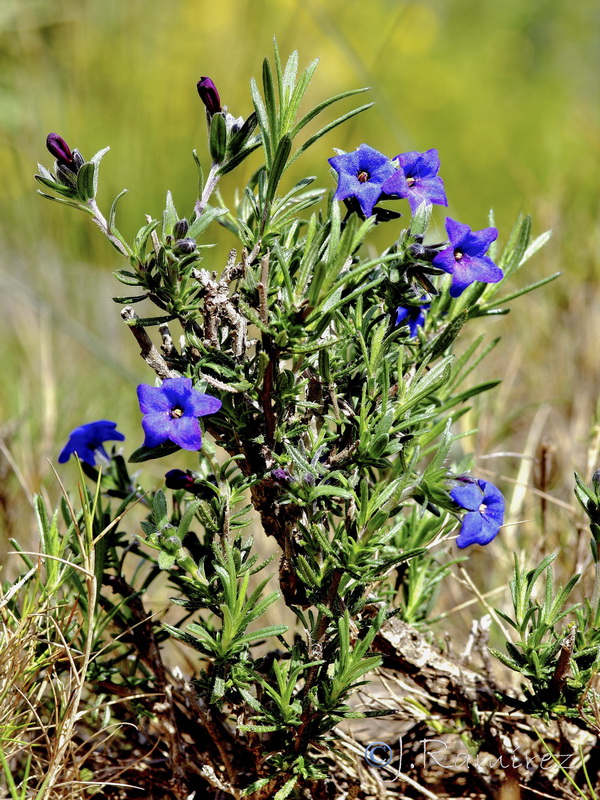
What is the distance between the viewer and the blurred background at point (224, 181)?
245 cm

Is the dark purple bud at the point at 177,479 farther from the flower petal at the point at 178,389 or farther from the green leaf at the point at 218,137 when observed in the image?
the green leaf at the point at 218,137

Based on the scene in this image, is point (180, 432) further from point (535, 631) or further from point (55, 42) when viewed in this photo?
point (55, 42)

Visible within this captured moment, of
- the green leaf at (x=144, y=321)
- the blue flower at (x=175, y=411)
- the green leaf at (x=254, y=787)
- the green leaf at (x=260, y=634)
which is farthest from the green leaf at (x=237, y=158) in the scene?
the green leaf at (x=254, y=787)

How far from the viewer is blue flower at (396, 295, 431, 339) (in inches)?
49.3

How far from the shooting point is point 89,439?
136 centimetres

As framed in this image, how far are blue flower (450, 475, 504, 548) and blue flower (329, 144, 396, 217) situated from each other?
402 mm

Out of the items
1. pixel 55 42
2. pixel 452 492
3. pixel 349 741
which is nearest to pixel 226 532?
pixel 452 492

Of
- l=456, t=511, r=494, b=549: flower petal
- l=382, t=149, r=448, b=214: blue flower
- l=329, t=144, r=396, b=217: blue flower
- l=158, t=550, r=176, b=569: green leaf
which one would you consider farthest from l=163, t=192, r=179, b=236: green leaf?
l=456, t=511, r=494, b=549: flower petal

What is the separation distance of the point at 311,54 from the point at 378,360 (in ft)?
14.5

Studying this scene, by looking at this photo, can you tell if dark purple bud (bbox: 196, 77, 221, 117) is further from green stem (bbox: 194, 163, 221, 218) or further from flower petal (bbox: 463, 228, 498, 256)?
flower petal (bbox: 463, 228, 498, 256)

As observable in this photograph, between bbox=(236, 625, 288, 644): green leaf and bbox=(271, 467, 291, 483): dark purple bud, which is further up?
bbox=(271, 467, 291, 483): dark purple bud

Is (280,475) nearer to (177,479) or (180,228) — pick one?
(177,479)

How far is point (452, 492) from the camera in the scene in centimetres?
113

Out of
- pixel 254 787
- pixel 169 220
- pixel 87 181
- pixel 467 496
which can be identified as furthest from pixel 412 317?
pixel 254 787
